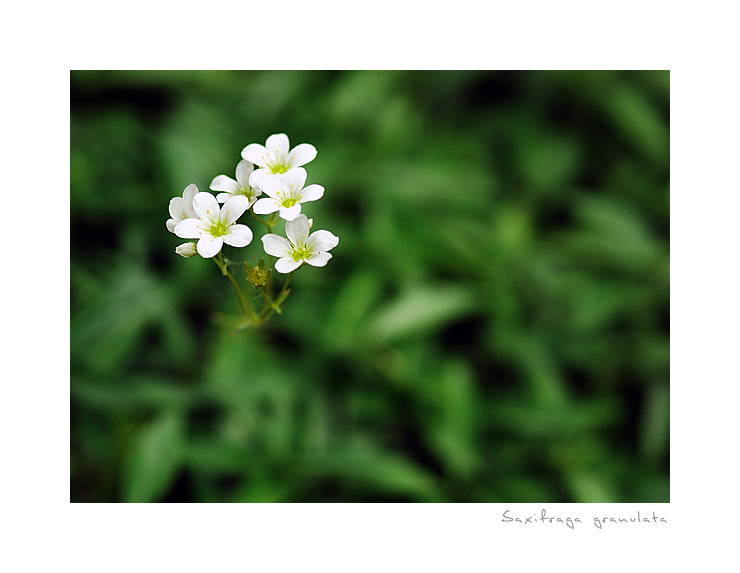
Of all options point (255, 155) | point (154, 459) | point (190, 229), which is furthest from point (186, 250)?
point (154, 459)

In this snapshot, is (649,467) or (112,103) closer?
(649,467)

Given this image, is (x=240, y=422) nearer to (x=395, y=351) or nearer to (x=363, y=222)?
(x=395, y=351)

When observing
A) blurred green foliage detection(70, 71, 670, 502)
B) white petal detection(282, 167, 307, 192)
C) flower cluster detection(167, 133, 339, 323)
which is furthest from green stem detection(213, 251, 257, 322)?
blurred green foliage detection(70, 71, 670, 502)

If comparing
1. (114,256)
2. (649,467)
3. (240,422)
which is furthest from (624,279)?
(114,256)

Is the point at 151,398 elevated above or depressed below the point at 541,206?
below

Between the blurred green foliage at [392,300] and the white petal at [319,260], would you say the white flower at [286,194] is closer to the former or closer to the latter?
the white petal at [319,260]

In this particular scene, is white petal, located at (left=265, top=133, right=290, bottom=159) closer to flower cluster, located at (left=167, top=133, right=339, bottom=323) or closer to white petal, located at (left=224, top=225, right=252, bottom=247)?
flower cluster, located at (left=167, top=133, right=339, bottom=323)
